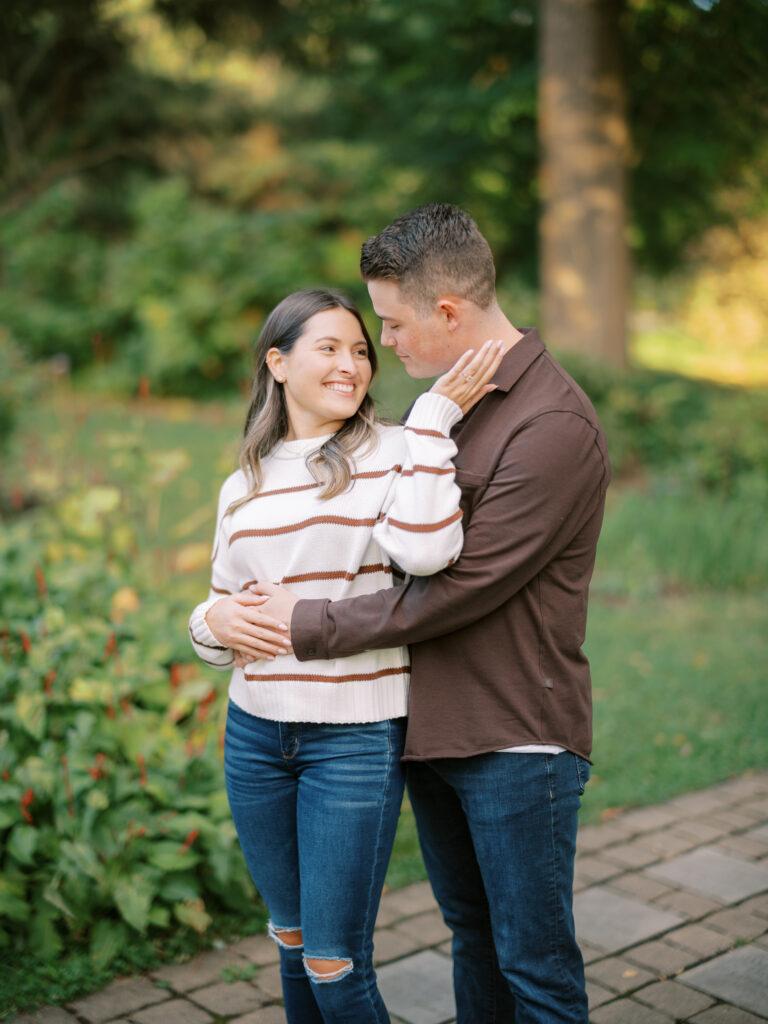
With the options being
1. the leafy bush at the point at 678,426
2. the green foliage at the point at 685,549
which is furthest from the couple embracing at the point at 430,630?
the leafy bush at the point at 678,426

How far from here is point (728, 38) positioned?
34.1ft

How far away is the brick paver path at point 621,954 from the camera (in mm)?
2896

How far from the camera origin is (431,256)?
2.05 metres

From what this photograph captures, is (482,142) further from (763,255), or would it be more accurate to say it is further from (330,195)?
(763,255)

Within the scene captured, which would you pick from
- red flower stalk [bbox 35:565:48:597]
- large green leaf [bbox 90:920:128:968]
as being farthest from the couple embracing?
red flower stalk [bbox 35:565:48:597]

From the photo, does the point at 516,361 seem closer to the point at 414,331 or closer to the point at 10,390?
the point at 414,331

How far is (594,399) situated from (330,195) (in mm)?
9451

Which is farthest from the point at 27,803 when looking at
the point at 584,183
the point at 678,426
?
the point at 584,183

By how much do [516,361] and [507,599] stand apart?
0.47m

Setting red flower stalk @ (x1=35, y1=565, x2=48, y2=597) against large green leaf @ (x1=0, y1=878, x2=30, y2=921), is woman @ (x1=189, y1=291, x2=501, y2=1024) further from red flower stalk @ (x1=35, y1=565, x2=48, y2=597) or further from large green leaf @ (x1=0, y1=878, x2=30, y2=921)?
red flower stalk @ (x1=35, y1=565, x2=48, y2=597)

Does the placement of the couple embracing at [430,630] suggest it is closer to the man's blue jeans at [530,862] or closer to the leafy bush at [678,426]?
the man's blue jeans at [530,862]

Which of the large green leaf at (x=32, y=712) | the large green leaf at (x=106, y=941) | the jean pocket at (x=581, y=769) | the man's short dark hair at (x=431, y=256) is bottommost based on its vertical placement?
the large green leaf at (x=106, y=941)

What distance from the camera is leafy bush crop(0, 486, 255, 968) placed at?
3.06 metres

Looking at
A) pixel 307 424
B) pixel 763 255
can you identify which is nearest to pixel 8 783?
pixel 307 424
